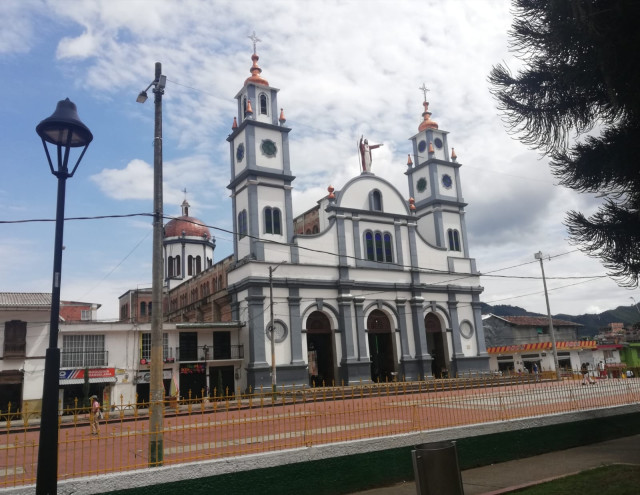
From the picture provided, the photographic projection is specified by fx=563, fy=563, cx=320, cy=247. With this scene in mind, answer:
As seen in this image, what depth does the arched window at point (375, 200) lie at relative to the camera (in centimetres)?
4088

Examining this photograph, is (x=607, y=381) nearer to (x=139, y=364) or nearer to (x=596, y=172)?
(x=596, y=172)

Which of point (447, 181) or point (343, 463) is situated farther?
point (447, 181)

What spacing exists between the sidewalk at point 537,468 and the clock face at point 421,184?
34626mm

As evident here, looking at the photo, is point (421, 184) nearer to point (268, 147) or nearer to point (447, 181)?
point (447, 181)

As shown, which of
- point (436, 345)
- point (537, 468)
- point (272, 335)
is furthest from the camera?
point (436, 345)

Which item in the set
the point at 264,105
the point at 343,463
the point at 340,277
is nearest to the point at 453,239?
the point at 340,277

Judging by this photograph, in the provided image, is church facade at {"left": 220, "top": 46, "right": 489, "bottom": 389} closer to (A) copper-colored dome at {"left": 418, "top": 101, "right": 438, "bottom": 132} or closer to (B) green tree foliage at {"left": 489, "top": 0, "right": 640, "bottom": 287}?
(A) copper-colored dome at {"left": 418, "top": 101, "right": 438, "bottom": 132}

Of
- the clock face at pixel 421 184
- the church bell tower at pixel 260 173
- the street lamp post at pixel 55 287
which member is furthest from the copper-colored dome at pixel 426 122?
the street lamp post at pixel 55 287

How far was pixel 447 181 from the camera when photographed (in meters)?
46.6

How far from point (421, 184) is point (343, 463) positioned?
128 feet

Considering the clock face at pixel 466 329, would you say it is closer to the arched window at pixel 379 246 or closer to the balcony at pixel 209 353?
the arched window at pixel 379 246

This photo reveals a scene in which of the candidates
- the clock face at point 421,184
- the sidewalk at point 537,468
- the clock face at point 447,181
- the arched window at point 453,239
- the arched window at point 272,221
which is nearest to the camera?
the sidewalk at point 537,468

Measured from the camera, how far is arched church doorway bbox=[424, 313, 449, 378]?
41.7m

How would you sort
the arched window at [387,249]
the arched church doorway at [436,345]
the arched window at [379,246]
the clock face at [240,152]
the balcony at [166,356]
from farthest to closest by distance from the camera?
the arched church doorway at [436,345], the arched window at [387,249], the arched window at [379,246], the clock face at [240,152], the balcony at [166,356]
